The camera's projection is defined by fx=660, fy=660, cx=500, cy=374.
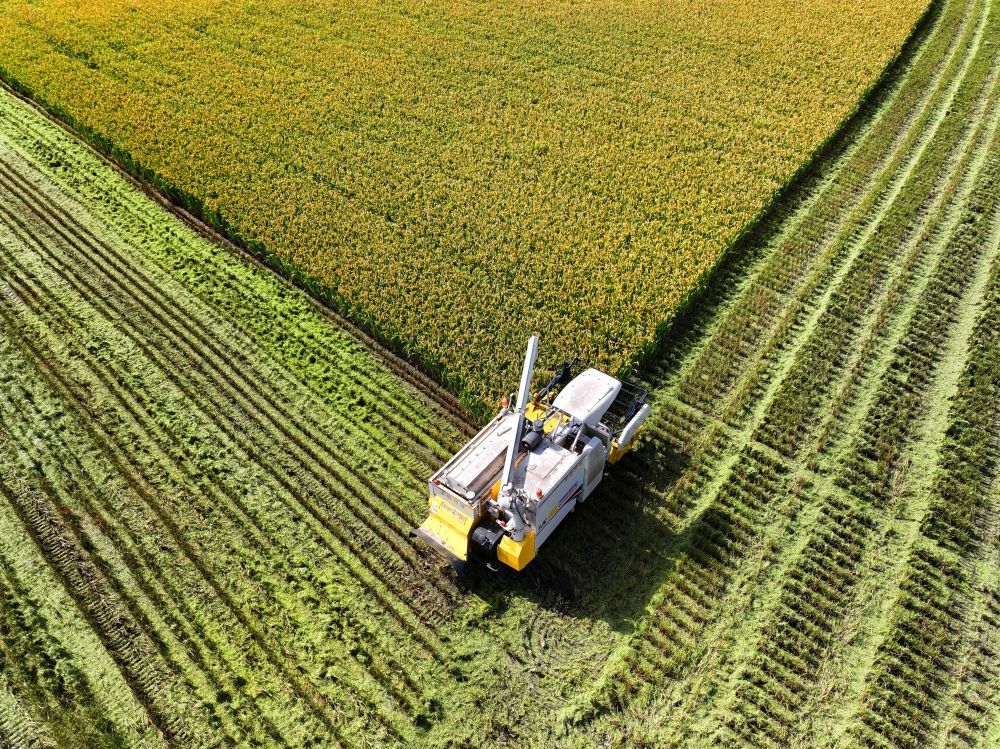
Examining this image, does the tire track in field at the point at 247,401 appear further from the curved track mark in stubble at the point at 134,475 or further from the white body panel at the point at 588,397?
the white body panel at the point at 588,397

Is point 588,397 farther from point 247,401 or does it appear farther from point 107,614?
point 107,614

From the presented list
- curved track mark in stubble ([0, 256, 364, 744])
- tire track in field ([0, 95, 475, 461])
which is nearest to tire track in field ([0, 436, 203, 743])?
curved track mark in stubble ([0, 256, 364, 744])

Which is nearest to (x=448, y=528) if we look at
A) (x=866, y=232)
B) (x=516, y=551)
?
(x=516, y=551)

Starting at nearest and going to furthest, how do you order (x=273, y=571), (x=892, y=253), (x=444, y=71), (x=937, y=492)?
(x=273, y=571) < (x=937, y=492) < (x=892, y=253) < (x=444, y=71)

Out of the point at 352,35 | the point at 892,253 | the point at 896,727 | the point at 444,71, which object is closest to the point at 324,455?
the point at 896,727

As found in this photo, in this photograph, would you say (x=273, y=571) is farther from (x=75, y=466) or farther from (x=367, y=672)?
(x=75, y=466)

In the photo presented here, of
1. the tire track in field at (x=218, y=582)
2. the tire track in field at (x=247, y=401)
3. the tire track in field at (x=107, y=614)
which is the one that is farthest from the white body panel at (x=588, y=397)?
the tire track in field at (x=107, y=614)
